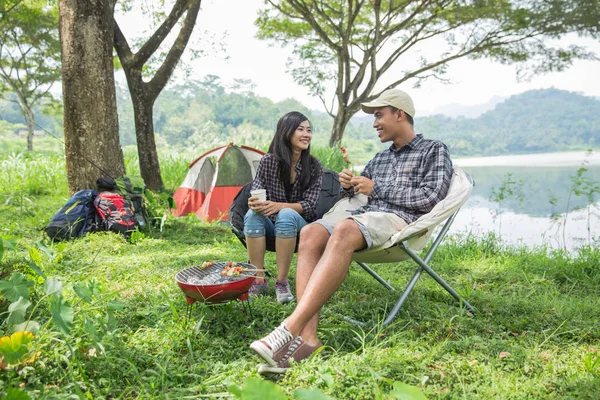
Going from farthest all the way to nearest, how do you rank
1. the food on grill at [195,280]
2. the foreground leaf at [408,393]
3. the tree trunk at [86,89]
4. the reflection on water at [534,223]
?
the reflection on water at [534,223] < the tree trunk at [86,89] < the food on grill at [195,280] < the foreground leaf at [408,393]

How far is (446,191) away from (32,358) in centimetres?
177

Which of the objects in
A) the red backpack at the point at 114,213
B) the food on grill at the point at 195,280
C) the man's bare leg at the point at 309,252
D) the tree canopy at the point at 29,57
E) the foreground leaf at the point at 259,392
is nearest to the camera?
the foreground leaf at the point at 259,392

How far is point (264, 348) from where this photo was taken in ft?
5.12

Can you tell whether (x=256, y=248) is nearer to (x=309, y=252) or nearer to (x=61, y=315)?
(x=309, y=252)

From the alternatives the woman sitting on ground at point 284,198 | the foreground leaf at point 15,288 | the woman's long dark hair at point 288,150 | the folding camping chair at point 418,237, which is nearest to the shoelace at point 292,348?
the folding camping chair at point 418,237

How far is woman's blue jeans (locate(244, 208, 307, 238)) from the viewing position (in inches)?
93.0

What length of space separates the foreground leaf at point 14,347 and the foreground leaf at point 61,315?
0.09 metres

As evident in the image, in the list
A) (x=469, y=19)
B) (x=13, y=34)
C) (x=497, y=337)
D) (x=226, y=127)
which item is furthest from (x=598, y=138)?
(x=497, y=337)

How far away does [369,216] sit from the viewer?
204cm

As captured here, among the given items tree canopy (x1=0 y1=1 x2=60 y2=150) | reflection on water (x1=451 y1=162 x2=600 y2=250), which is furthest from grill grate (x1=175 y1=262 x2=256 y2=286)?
tree canopy (x1=0 y1=1 x2=60 y2=150)

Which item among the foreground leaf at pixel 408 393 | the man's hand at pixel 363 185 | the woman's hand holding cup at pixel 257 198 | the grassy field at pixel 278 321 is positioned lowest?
the grassy field at pixel 278 321

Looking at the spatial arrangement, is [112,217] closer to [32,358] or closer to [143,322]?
[143,322]

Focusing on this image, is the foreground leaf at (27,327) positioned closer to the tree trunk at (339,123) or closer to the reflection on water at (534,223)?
the reflection on water at (534,223)

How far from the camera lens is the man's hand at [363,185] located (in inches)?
91.4
